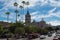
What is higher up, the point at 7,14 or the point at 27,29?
the point at 7,14

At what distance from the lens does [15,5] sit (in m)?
104

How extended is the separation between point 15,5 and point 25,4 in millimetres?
10593

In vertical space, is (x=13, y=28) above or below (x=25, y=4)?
below

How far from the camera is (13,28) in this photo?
91625 mm

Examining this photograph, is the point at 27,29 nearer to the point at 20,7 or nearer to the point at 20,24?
the point at 20,24

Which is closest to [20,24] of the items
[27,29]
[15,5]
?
[27,29]

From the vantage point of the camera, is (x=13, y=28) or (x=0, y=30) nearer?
(x=0, y=30)

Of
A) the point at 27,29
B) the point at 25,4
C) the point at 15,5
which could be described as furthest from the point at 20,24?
the point at 25,4

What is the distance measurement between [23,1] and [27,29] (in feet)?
53.4

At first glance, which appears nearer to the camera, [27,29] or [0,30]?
[0,30]

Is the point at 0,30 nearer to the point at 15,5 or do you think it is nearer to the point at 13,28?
the point at 13,28

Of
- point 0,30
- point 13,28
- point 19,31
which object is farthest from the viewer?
point 13,28

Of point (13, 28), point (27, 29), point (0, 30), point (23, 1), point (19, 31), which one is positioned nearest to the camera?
point (0, 30)

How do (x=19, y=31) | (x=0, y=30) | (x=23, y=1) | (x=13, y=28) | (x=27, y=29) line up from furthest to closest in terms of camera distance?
(x=23, y=1) → (x=27, y=29) → (x=13, y=28) → (x=19, y=31) → (x=0, y=30)
